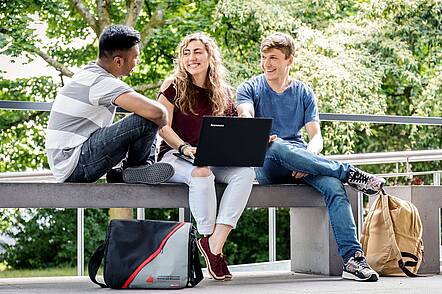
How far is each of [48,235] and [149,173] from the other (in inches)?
346

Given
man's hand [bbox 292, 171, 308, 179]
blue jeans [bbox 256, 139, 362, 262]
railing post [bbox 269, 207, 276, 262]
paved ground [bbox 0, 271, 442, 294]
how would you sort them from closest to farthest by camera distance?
paved ground [bbox 0, 271, 442, 294] < blue jeans [bbox 256, 139, 362, 262] < man's hand [bbox 292, 171, 308, 179] < railing post [bbox 269, 207, 276, 262]

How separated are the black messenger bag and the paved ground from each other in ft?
0.19

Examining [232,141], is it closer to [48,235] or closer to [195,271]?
[195,271]

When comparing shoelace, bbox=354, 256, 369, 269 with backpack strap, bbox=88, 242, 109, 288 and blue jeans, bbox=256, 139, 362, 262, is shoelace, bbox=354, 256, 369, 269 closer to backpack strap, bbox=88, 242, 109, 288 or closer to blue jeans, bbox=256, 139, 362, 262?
blue jeans, bbox=256, 139, 362, 262

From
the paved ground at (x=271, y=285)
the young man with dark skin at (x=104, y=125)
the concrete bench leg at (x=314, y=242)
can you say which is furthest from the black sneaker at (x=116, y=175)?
the concrete bench leg at (x=314, y=242)

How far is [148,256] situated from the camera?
10.4 ft

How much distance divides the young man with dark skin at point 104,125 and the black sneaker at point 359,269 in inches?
30.9

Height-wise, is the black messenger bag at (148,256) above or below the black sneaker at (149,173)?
below

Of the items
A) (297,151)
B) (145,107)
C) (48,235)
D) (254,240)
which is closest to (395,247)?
(297,151)

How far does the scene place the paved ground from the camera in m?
3.09

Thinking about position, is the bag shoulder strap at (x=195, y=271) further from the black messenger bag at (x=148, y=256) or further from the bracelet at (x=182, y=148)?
the bracelet at (x=182, y=148)

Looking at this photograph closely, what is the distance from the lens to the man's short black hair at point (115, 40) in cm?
340

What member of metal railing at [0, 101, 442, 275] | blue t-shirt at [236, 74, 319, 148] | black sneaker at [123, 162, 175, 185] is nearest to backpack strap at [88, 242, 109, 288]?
black sneaker at [123, 162, 175, 185]

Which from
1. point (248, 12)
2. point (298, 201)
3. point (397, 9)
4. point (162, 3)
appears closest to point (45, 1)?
→ point (162, 3)
